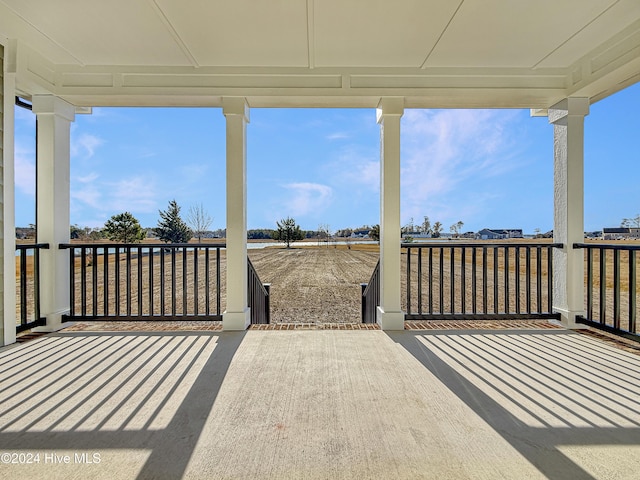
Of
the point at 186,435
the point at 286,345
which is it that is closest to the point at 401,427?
the point at 186,435

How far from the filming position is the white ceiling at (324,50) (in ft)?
7.43

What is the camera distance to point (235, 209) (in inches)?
125

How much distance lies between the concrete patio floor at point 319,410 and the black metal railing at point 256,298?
1.12 metres

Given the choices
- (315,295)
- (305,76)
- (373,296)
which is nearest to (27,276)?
(305,76)

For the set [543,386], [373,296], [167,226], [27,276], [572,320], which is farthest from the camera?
[167,226]

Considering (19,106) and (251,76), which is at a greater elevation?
(251,76)

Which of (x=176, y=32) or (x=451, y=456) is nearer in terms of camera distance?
(x=451, y=456)

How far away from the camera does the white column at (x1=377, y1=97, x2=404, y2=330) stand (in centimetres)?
318

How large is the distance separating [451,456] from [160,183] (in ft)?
75.9

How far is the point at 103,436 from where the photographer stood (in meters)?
1.46

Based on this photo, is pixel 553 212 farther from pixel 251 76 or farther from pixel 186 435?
pixel 186 435

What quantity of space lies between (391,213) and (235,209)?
64.0 inches

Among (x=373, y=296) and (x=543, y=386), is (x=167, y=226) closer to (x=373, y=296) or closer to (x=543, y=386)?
(x=373, y=296)

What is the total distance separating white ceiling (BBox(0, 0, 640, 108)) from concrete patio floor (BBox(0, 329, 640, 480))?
2.48 metres
